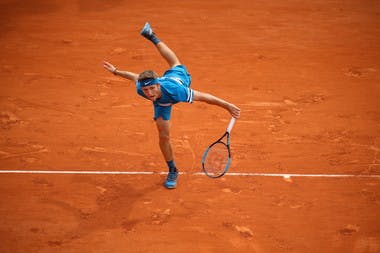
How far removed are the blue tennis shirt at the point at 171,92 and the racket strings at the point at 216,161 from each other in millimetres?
990

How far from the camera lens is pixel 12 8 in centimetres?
1162

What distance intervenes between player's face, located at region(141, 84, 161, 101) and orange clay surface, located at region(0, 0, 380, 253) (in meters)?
1.67

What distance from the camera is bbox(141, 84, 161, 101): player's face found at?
5641mm

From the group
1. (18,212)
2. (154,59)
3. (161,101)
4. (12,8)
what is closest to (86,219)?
(18,212)

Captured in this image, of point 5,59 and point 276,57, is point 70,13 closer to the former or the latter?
point 5,59

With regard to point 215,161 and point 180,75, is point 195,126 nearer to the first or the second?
point 215,161

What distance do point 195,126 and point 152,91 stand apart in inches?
93.9

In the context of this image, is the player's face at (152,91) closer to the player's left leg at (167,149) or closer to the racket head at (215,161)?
the player's left leg at (167,149)

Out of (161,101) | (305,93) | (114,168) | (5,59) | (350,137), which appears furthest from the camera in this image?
(5,59)

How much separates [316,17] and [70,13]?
6167mm

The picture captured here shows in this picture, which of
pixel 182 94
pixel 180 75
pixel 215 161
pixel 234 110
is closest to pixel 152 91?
pixel 182 94

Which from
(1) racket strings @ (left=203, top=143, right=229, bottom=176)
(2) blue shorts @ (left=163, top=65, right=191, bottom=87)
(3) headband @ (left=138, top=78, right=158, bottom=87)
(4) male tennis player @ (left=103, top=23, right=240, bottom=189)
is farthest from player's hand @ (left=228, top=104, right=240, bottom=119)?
(1) racket strings @ (left=203, top=143, right=229, bottom=176)

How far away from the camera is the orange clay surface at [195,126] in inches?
242

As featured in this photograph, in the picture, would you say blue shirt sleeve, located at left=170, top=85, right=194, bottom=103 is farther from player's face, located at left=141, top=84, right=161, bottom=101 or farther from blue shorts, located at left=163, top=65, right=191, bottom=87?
blue shorts, located at left=163, top=65, right=191, bottom=87
